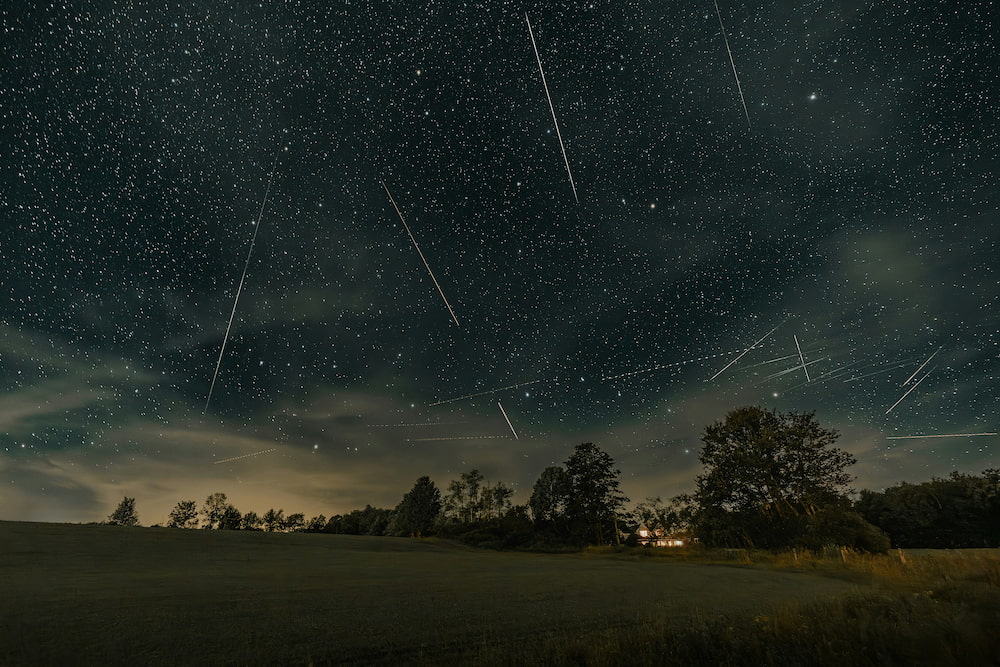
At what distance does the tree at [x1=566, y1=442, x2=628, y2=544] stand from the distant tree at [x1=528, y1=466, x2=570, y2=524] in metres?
1.11

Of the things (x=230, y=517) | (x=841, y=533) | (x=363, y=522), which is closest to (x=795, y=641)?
(x=841, y=533)

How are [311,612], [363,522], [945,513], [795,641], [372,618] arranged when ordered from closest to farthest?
[795,641] < [372,618] < [311,612] < [945,513] < [363,522]

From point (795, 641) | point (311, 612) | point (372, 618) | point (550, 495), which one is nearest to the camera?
point (795, 641)

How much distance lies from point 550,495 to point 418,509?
32.0 meters

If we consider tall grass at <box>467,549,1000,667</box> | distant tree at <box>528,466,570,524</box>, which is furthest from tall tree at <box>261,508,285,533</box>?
tall grass at <box>467,549,1000,667</box>

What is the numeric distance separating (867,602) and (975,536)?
82.2 metres

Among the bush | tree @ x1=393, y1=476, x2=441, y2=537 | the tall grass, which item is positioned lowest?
the tall grass

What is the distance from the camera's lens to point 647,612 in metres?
9.48

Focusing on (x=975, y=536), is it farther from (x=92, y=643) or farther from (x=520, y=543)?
(x=92, y=643)

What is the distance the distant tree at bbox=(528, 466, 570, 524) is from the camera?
256ft

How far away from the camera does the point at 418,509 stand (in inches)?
3885

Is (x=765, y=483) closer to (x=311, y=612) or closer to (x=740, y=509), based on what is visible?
(x=740, y=509)

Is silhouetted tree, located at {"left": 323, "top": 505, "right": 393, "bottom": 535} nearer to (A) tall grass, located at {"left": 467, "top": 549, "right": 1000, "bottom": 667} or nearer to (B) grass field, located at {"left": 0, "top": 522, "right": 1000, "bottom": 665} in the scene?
(B) grass field, located at {"left": 0, "top": 522, "right": 1000, "bottom": 665}

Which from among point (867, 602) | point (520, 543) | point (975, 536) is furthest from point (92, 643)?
point (975, 536)
